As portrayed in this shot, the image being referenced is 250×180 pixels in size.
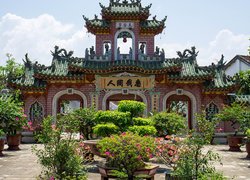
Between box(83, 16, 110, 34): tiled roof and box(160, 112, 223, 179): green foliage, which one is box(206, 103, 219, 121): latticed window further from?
box(160, 112, 223, 179): green foliage

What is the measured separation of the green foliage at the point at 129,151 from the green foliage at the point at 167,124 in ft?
19.5

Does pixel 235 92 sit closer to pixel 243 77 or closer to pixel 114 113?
pixel 243 77

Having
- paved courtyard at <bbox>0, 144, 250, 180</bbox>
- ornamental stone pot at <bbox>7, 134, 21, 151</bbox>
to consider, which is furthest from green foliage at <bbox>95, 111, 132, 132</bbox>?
ornamental stone pot at <bbox>7, 134, 21, 151</bbox>

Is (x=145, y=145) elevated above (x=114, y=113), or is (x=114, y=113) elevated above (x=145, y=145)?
(x=114, y=113)

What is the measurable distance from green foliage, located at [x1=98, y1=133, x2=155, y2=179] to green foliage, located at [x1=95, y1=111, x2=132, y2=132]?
10.2 ft

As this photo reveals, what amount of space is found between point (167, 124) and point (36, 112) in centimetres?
1000

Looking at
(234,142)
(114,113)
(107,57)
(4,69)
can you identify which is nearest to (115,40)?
(107,57)

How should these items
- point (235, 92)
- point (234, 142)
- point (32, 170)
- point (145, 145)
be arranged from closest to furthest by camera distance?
point (145, 145) → point (32, 170) → point (234, 142) → point (235, 92)

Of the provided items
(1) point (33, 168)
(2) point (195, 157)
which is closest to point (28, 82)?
(1) point (33, 168)

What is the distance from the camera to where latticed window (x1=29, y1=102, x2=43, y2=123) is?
68.5 ft

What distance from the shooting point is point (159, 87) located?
67.8 ft

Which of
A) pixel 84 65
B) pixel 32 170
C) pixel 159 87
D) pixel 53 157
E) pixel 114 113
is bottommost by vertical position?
pixel 32 170

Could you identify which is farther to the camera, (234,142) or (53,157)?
(234,142)

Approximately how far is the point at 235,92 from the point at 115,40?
7759 mm
